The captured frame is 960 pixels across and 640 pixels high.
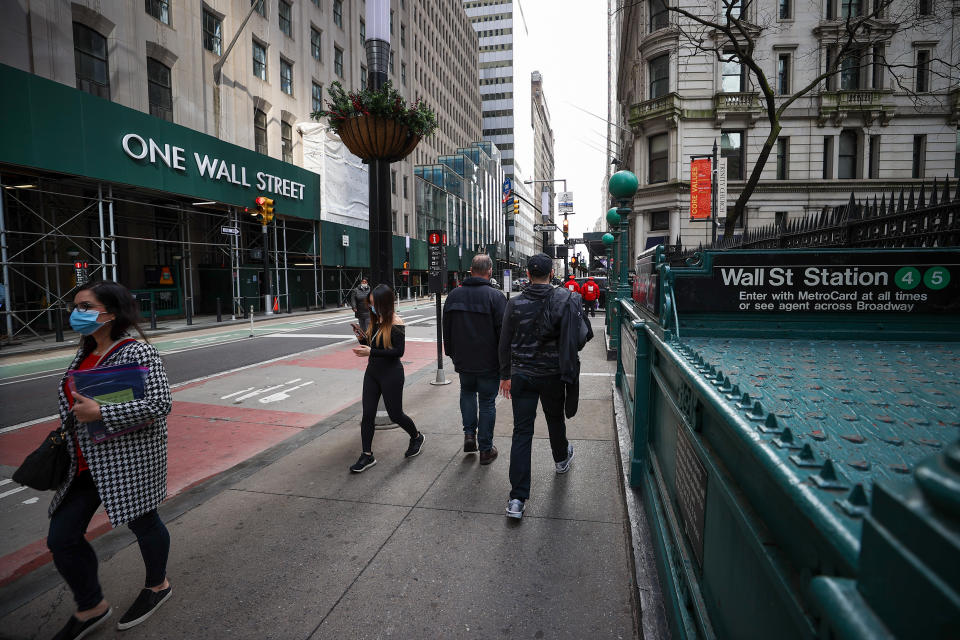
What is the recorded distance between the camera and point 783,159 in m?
24.5

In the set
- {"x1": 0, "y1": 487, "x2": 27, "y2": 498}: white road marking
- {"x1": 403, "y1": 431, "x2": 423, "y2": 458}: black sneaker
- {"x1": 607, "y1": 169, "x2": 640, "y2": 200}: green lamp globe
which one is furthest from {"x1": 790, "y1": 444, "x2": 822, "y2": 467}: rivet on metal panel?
{"x1": 607, "y1": 169, "x2": 640, "y2": 200}: green lamp globe

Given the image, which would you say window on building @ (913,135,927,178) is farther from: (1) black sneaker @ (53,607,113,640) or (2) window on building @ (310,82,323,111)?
(2) window on building @ (310,82,323,111)

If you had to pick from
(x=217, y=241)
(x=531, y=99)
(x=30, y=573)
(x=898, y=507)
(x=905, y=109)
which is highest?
(x=531, y=99)

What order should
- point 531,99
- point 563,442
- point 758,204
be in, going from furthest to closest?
point 531,99 < point 758,204 < point 563,442

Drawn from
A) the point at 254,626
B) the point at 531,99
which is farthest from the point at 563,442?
the point at 531,99

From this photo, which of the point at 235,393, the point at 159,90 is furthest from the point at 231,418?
the point at 159,90

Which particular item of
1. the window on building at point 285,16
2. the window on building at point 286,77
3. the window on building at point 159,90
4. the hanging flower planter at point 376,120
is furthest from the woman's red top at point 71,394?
the window on building at point 285,16

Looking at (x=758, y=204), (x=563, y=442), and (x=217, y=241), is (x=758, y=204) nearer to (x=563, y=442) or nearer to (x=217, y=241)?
(x=563, y=442)

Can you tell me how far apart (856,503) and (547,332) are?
10.6 ft

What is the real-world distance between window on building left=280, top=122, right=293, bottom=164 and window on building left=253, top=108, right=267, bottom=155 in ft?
3.99

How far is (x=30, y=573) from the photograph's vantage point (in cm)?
343

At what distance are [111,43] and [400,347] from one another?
21503 millimetres

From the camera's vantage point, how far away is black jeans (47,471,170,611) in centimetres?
273

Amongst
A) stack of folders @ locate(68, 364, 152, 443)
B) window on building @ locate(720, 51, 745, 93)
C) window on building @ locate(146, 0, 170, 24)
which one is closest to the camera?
stack of folders @ locate(68, 364, 152, 443)
